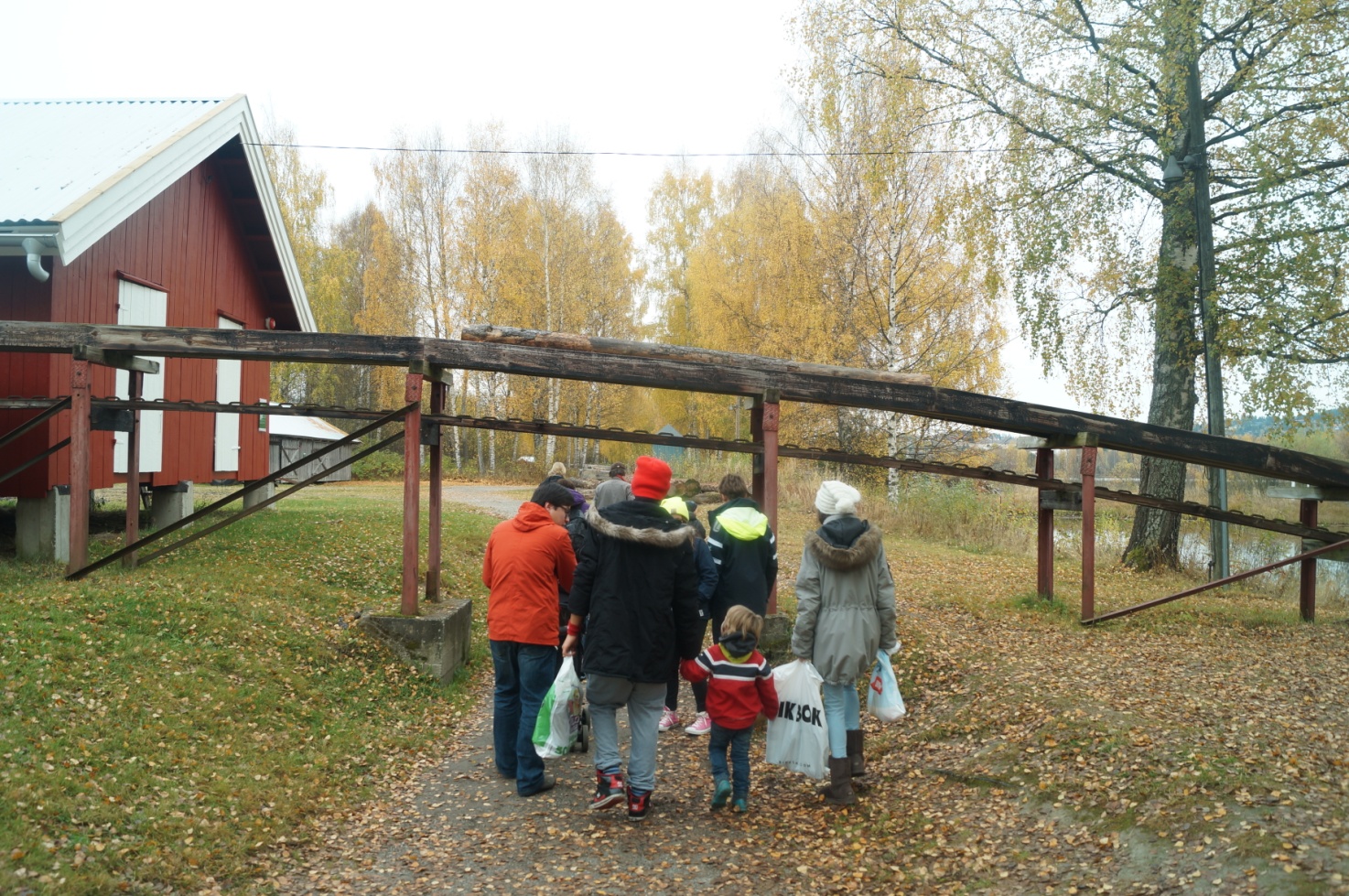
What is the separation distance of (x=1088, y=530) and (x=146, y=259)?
38.3 feet

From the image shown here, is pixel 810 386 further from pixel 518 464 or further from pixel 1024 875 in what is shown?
pixel 518 464

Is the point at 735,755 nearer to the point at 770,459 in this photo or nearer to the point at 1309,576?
the point at 770,459

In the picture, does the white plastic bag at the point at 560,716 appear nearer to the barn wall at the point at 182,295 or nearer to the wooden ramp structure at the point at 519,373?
the wooden ramp structure at the point at 519,373

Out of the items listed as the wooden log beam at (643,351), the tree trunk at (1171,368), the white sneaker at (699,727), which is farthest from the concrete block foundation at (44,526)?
the tree trunk at (1171,368)

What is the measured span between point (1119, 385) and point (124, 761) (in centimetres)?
1305

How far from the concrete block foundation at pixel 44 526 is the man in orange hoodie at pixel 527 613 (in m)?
6.43

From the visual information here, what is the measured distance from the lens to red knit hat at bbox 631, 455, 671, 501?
5.34 metres

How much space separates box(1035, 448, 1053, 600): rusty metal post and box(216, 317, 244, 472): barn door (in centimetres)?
1151

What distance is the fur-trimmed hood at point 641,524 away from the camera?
5160 millimetres

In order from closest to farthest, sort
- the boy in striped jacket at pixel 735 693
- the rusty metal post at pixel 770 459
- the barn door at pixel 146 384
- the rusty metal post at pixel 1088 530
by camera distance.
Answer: the boy in striped jacket at pixel 735 693 → the rusty metal post at pixel 770 459 → the rusty metal post at pixel 1088 530 → the barn door at pixel 146 384

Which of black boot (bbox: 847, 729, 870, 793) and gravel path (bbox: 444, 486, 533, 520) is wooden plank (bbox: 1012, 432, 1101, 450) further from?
gravel path (bbox: 444, 486, 533, 520)

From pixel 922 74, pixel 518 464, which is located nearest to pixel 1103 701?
pixel 922 74

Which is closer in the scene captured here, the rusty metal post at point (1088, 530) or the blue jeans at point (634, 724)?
the blue jeans at point (634, 724)

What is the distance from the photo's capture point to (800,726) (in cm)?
542
